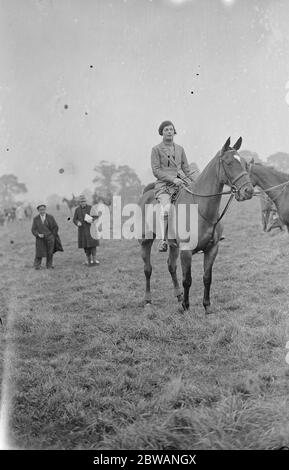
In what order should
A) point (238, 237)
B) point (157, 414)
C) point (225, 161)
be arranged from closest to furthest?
point (157, 414), point (225, 161), point (238, 237)

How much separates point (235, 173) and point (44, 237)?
9.08 m

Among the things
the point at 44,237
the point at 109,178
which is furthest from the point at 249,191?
the point at 109,178

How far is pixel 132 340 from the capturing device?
18.1 feet

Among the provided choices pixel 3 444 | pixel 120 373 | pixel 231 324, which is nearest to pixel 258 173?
pixel 231 324

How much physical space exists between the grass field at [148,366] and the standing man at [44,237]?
3.71m

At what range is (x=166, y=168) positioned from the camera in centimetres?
749

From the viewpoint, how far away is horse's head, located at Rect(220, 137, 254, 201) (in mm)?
5906

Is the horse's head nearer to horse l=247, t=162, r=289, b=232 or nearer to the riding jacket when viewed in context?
the riding jacket

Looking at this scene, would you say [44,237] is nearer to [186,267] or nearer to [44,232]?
[44,232]

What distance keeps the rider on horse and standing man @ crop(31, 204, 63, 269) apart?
7076 millimetres

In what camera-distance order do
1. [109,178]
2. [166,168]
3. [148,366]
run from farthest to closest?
[109,178] < [166,168] < [148,366]

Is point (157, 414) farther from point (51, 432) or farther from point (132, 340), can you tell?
point (132, 340)

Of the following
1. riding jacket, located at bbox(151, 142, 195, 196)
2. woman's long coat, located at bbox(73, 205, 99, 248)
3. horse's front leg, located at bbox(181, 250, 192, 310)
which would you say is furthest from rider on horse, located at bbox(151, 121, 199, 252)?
woman's long coat, located at bbox(73, 205, 99, 248)

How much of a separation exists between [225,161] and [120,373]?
3772mm
